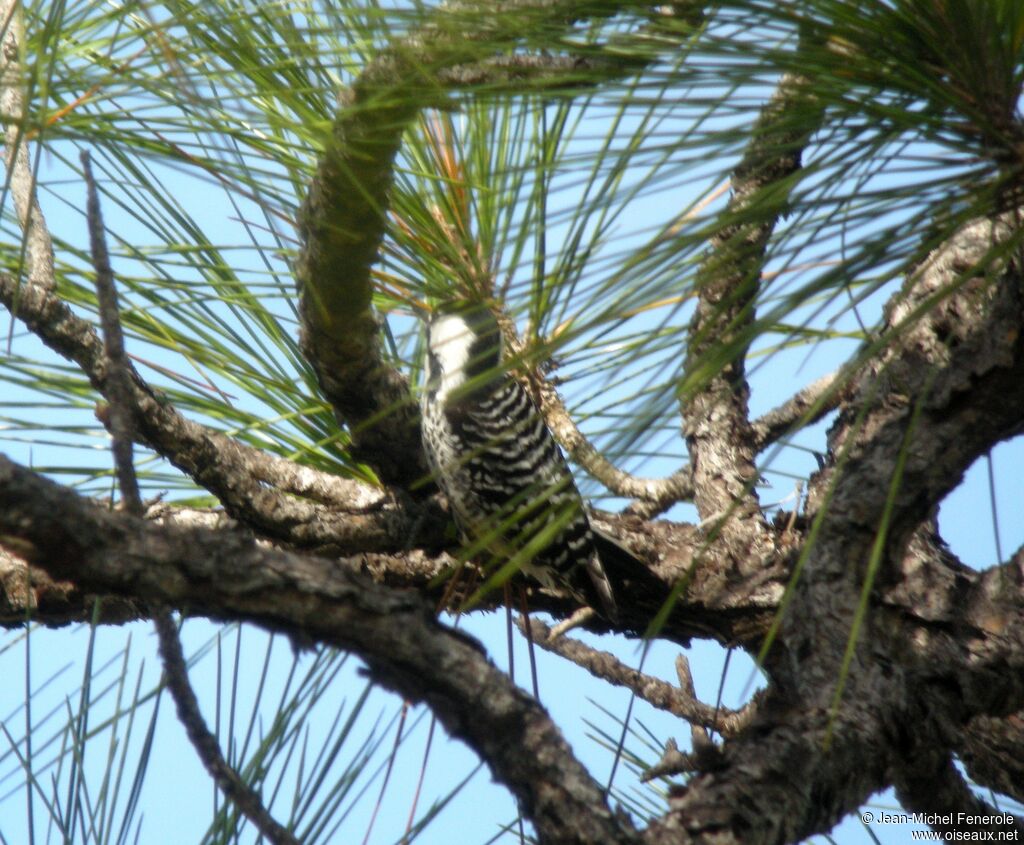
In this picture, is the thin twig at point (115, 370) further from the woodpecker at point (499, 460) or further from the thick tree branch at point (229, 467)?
the woodpecker at point (499, 460)

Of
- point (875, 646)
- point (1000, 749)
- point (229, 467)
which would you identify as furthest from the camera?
point (229, 467)

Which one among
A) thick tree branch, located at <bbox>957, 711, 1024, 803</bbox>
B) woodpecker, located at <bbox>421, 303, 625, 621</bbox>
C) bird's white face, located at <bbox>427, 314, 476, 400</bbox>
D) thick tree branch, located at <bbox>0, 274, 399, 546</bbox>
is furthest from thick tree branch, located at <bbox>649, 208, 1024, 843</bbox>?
bird's white face, located at <bbox>427, 314, 476, 400</bbox>

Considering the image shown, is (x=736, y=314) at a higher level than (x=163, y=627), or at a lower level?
higher

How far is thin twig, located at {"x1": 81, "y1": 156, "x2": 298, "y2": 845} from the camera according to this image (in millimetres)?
935

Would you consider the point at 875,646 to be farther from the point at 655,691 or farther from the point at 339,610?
the point at 339,610

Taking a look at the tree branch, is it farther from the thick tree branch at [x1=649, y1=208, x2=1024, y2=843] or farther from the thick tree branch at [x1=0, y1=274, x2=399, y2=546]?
the thick tree branch at [x1=649, y1=208, x2=1024, y2=843]

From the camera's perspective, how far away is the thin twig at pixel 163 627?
0.94 m

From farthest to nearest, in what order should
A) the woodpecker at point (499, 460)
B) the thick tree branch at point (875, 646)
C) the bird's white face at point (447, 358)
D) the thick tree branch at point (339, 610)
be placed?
the bird's white face at point (447, 358)
the woodpecker at point (499, 460)
the thick tree branch at point (875, 646)
the thick tree branch at point (339, 610)

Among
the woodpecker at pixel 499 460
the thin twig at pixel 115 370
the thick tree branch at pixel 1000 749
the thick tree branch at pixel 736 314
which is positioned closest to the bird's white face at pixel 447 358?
the woodpecker at pixel 499 460

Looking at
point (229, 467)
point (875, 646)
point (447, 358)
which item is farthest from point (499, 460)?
point (875, 646)

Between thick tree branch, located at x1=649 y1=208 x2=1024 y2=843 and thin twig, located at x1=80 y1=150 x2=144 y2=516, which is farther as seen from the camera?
thick tree branch, located at x1=649 y1=208 x2=1024 y2=843

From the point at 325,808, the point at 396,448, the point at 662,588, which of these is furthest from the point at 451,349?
the point at 325,808

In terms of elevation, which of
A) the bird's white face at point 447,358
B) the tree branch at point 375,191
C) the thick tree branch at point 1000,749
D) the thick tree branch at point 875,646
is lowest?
the thick tree branch at point 1000,749

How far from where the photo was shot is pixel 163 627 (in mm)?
950
